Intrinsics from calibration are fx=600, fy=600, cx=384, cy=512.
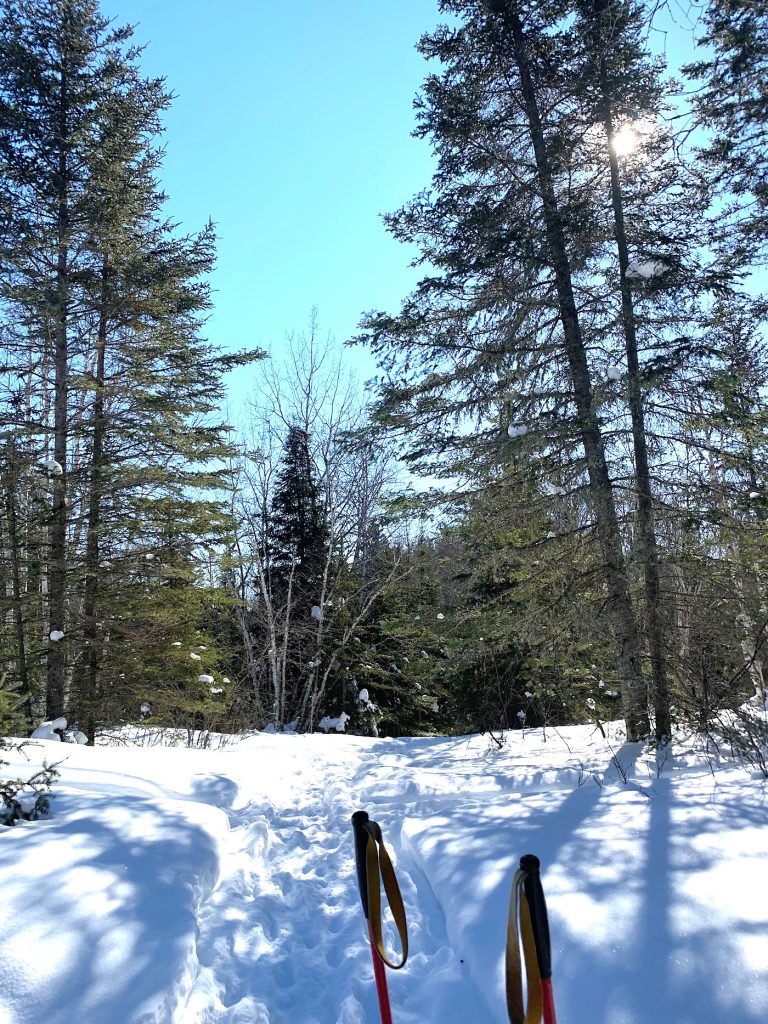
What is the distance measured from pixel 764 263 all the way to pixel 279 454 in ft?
41.4

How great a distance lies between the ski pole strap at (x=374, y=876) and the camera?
2047mm

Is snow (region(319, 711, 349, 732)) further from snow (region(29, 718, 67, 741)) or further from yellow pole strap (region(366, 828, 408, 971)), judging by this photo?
yellow pole strap (region(366, 828, 408, 971))

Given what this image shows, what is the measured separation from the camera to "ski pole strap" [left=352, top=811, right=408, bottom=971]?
6.72ft

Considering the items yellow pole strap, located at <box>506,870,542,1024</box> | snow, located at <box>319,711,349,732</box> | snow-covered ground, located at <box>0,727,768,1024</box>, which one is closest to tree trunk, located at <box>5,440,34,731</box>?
snow-covered ground, located at <box>0,727,768,1024</box>

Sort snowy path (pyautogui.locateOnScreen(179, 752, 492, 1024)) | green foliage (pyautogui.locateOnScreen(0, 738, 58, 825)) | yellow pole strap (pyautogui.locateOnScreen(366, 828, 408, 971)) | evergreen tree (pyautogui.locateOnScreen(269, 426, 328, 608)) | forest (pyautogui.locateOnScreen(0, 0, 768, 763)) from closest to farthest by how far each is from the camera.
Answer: yellow pole strap (pyautogui.locateOnScreen(366, 828, 408, 971)), snowy path (pyautogui.locateOnScreen(179, 752, 492, 1024)), green foliage (pyautogui.locateOnScreen(0, 738, 58, 825)), forest (pyautogui.locateOnScreen(0, 0, 768, 763)), evergreen tree (pyautogui.locateOnScreen(269, 426, 328, 608))

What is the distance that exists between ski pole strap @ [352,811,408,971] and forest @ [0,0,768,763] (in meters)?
3.55

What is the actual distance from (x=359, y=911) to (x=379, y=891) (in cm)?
208

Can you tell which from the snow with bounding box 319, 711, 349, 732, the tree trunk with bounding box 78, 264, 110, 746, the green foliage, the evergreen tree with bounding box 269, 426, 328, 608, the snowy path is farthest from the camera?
the evergreen tree with bounding box 269, 426, 328, 608

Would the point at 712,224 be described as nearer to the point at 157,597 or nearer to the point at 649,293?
the point at 649,293

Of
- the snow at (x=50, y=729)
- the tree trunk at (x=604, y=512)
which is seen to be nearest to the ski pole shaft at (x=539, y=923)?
the tree trunk at (x=604, y=512)

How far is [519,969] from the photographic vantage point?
162 centimetres

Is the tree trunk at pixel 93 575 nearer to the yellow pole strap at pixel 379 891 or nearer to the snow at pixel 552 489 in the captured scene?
the snow at pixel 552 489

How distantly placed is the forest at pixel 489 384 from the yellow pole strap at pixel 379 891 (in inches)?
141

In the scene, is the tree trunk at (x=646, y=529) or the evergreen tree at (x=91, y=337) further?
the evergreen tree at (x=91, y=337)
